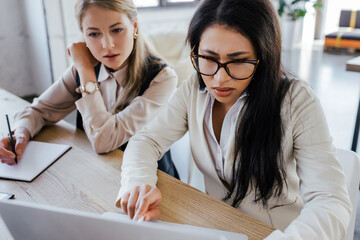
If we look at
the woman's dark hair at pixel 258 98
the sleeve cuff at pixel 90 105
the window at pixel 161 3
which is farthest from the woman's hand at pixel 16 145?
the window at pixel 161 3

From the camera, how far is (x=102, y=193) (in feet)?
2.95

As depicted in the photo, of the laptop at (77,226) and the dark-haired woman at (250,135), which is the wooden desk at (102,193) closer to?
the dark-haired woman at (250,135)

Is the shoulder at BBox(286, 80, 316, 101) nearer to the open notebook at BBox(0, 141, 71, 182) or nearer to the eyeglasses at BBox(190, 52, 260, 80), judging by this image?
the eyeglasses at BBox(190, 52, 260, 80)

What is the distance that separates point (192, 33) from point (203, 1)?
9 centimetres

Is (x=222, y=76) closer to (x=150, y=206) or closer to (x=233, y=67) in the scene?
(x=233, y=67)

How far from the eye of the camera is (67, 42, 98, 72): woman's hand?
4.39ft

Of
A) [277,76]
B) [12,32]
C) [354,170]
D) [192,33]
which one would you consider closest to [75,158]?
[192,33]

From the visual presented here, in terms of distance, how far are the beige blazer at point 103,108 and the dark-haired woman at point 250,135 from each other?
0.50ft

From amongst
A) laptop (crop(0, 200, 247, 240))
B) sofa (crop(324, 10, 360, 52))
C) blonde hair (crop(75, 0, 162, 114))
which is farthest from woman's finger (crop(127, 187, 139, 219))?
sofa (crop(324, 10, 360, 52))

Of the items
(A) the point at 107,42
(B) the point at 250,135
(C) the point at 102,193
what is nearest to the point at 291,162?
(B) the point at 250,135

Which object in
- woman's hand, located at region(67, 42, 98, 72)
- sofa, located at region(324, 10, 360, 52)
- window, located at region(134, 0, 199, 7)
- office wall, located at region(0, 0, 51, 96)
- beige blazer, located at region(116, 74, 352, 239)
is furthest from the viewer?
sofa, located at region(324, 10, 360, 52)

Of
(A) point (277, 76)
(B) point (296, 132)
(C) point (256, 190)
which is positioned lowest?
(C) point (256, 190)

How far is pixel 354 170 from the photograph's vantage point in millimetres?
921

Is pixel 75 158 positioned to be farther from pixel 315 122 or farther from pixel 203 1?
pixel 315 122
